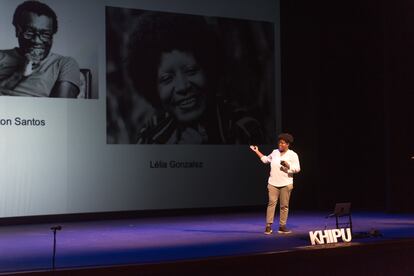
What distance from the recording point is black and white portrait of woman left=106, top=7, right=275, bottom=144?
12.8 m

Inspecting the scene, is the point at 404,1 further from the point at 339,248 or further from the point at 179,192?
the point at 339,248

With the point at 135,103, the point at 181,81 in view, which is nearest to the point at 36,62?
the point at 135,103

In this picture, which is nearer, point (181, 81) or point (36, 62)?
point (36, 62)

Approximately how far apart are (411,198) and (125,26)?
6546mm

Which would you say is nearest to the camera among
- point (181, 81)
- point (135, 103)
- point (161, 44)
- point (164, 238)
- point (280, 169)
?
point (280, 169)

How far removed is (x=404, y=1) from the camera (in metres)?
13.7

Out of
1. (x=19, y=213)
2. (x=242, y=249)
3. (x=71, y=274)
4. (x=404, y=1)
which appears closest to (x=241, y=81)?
(x=404, y=1)

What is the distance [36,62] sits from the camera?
11930 mm

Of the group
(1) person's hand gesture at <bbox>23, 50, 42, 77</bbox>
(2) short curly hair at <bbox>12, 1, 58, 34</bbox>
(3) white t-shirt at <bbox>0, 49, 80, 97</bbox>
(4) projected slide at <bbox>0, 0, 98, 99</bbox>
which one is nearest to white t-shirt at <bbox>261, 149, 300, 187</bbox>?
(4) projected slide at <bbox>0, 0, 98, 99</bbox>

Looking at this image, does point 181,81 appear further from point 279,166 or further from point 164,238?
point 164,238

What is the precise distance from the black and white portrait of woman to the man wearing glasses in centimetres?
88

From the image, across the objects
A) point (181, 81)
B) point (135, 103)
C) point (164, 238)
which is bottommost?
point (164, 238)

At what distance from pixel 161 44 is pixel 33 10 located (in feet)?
8.09

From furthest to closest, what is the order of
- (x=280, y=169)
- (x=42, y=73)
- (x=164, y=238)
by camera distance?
(x=42, y=73) → (x=164, y=238) → (x=280, y=169)
